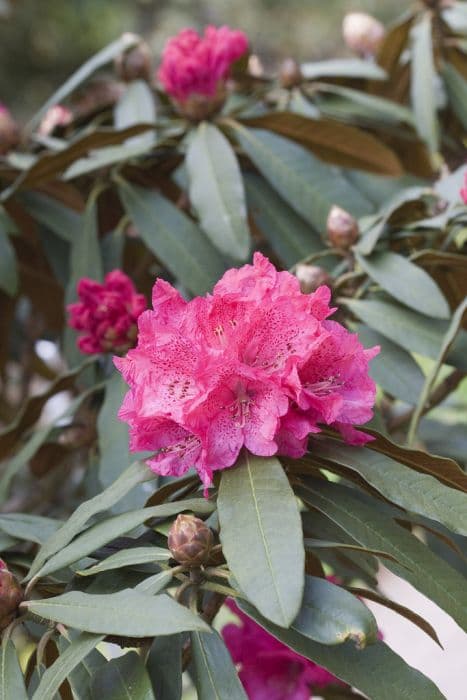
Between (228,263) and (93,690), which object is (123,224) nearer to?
(228,263)

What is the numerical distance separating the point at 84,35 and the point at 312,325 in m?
3.86

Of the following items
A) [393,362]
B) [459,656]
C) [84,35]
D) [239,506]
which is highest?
[239,506]

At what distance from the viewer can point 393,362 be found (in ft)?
2.90

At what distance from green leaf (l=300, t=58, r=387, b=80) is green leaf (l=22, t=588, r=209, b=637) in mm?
888

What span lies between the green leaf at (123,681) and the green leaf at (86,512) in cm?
10

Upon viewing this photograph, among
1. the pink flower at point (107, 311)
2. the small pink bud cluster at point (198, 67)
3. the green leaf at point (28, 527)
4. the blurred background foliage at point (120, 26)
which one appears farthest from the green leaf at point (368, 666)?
the blurred background foliage at point (120, 26)

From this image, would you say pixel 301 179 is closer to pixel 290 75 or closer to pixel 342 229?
pixel 342 229

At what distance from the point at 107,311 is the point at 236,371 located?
0.36 m

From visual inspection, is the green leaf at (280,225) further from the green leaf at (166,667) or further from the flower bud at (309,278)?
the green leaf at (166,667)

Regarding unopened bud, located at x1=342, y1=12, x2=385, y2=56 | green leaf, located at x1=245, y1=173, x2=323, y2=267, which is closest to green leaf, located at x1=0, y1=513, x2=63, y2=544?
green leaf, located at x1=245, y1=173, x2=323, y2=267

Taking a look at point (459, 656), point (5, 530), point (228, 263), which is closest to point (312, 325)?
point (5, 530)

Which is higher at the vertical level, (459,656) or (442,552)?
(442,552)

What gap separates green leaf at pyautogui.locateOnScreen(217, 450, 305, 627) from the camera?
1.75ft

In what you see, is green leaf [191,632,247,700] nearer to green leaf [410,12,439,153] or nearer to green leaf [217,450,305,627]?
green leaf [217,450,305,627]
